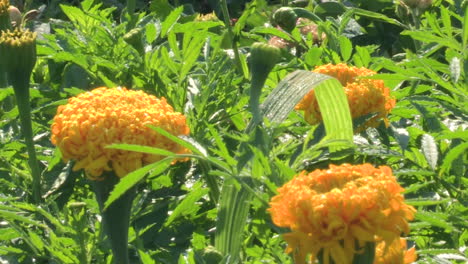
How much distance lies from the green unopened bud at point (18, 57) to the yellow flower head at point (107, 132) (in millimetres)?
226

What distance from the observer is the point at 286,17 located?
1.80 metres

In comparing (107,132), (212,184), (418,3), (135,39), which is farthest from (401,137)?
(418,3)

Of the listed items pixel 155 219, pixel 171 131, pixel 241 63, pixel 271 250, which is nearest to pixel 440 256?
pixel 271 250

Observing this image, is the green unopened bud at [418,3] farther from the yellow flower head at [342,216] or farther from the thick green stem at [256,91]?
the yellow flower head at [342,216]

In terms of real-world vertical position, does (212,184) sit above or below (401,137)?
below

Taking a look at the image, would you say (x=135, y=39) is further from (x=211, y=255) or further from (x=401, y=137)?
(x=211, y=255)

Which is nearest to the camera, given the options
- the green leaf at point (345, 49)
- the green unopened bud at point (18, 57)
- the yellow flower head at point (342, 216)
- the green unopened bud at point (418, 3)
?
the yellow flower head at point (342, 216)

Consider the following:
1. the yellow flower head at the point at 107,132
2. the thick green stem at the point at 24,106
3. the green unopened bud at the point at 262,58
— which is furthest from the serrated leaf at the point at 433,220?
the thick green stem at the point at 24,106

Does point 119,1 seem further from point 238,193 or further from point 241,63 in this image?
point 238,193

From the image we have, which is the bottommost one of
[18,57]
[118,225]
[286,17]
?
[118,225]

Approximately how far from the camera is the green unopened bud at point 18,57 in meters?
1.49

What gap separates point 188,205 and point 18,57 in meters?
0.35

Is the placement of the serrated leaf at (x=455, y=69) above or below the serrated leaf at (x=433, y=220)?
above

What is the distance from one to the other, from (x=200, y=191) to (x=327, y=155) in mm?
239
